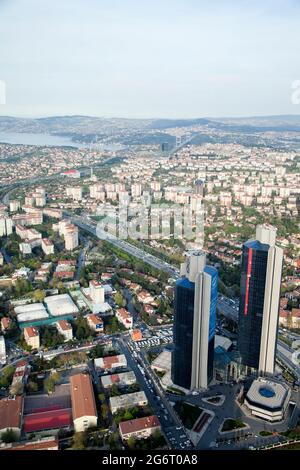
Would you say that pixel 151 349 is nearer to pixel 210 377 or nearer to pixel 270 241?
pixel 210 377

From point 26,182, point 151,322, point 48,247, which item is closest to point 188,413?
point 151,322

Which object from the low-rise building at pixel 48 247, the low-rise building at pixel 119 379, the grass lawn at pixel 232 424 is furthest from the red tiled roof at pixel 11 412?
the low-rise building at pixel 48 247

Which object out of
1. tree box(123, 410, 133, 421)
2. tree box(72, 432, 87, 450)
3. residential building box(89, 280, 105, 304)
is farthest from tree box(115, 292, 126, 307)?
tree box(72, 432, 87, 450)

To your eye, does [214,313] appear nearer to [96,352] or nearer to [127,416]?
[127,416]

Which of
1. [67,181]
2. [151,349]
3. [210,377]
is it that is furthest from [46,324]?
[67,181]

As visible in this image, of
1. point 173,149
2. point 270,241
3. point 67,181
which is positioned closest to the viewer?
point 270,241

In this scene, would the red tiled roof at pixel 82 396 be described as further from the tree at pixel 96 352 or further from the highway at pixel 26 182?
the highway at pixel 26 182

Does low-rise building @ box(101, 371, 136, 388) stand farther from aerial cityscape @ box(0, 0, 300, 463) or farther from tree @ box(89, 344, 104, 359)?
tree @ box(89, 344, 104, 359)

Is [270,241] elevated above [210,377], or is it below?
above

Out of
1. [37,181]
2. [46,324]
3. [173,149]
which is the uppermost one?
[173,149]
